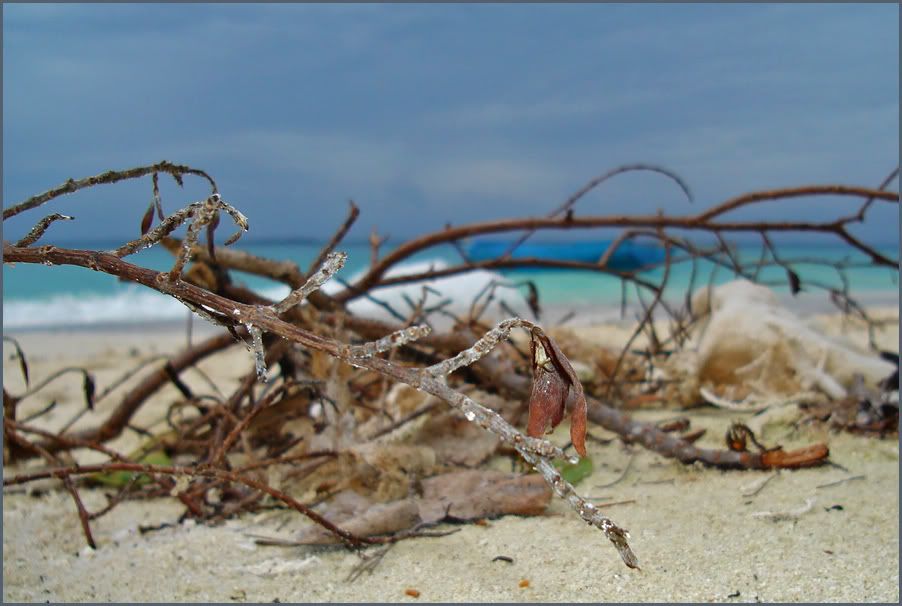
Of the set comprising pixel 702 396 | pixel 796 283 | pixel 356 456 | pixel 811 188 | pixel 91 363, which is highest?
pixel 811 188

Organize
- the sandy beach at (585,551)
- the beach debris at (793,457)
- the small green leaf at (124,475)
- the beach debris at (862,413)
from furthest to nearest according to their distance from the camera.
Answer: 1. the small green leaf at (124,475)
2. the beach debris at (862,413)
3. the beach debris at (793,457)
4. the sandy beach at (585,551)

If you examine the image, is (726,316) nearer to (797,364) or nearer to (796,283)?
(797,364)

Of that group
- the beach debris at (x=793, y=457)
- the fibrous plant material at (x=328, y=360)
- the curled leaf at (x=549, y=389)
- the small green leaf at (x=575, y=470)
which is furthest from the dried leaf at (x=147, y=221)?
the beach debris at (x=793, y=457)

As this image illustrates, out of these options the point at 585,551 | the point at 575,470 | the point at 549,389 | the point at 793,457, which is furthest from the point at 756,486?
the point at 549,389

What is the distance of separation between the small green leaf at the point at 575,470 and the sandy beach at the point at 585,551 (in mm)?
25

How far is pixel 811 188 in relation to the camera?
2041mm

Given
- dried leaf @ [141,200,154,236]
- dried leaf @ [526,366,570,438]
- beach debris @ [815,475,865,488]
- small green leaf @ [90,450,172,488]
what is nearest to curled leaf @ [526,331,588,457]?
dried leaf @ [526,366,570,438]

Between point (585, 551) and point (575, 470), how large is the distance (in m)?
0.46

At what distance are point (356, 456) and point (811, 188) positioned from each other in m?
1.31

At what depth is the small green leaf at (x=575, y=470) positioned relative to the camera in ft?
5.78

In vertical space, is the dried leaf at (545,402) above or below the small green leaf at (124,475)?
above

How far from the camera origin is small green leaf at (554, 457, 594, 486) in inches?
69.3

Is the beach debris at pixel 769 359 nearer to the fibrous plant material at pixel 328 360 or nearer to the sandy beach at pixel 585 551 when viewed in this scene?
the fibrous plant material at pixel 328 360

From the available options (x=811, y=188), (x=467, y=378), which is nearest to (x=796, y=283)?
(x=811, y=188)
